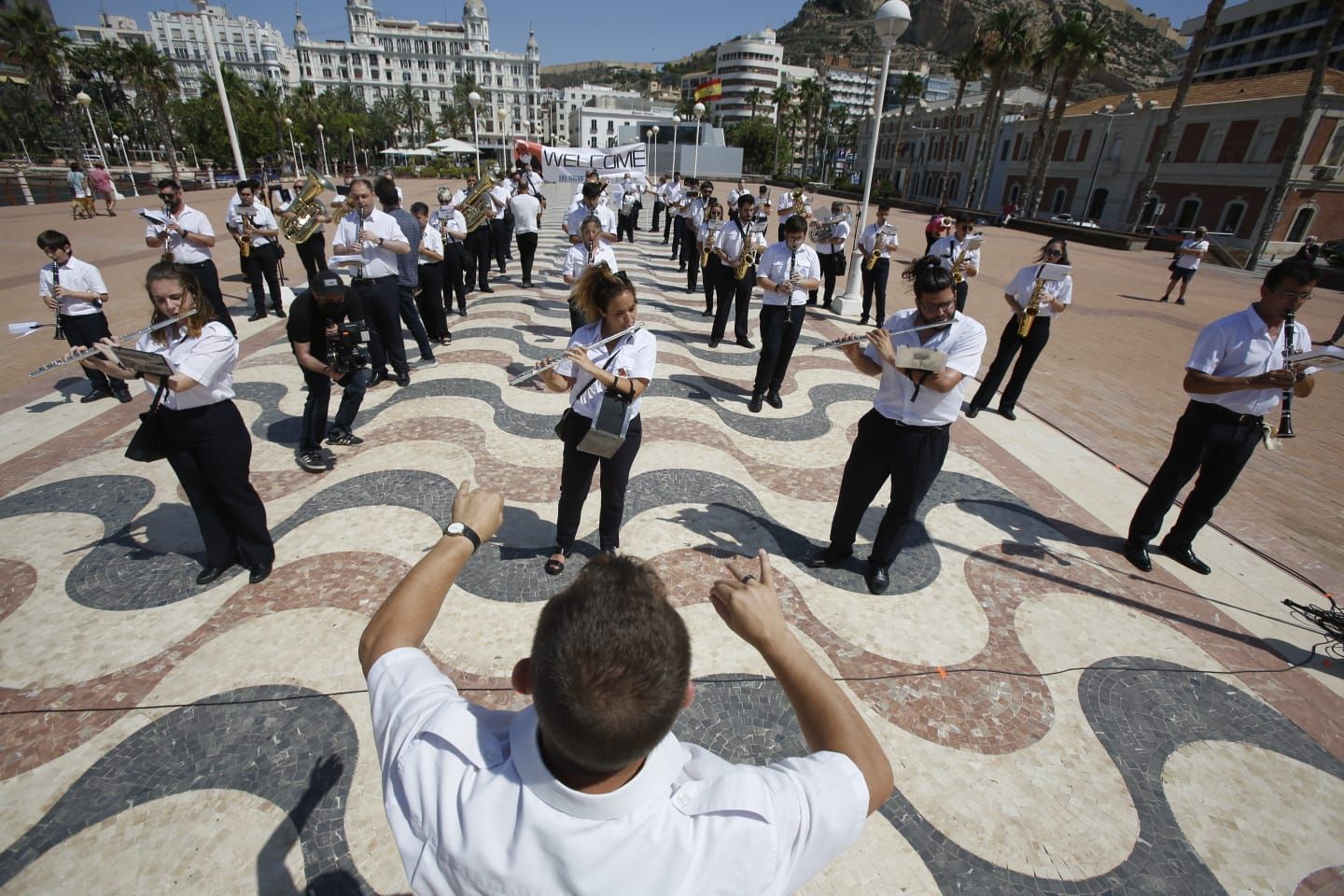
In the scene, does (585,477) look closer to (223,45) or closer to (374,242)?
(374,242)

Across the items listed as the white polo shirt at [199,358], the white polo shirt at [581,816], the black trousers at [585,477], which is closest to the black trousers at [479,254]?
the white polo shirt at [199,358]

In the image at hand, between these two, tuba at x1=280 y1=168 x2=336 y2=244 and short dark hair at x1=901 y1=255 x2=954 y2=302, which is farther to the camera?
tuba at x1=280 y1=168 x2=336 y2=244

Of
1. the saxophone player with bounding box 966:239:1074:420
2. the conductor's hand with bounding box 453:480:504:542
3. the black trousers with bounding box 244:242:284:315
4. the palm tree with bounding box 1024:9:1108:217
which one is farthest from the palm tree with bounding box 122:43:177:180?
the palm tree with bounding box 1024:9:1108:217

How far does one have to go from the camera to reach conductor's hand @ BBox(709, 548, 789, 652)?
51.0 inches

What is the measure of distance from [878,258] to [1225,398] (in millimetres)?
6988

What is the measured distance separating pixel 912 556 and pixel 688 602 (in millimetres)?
1862

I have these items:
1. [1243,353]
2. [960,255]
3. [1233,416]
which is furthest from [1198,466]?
[960,255]

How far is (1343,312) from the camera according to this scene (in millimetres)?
16438

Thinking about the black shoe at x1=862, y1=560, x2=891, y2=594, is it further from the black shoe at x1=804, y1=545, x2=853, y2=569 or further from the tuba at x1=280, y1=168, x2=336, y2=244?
the tuba at x1=280, y1=168, x2=336, y2=244

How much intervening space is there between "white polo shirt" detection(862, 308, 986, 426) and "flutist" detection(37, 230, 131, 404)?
7303 mm

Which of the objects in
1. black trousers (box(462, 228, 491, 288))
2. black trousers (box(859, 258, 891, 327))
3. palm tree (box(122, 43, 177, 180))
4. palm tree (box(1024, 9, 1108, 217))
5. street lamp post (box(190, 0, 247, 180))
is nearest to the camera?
street lamp post (box(190, 0, 247, 180))

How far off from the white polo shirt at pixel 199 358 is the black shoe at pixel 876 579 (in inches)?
167

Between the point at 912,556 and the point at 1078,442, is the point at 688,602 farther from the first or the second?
the point at 1078,442

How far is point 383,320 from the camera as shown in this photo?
692cm
